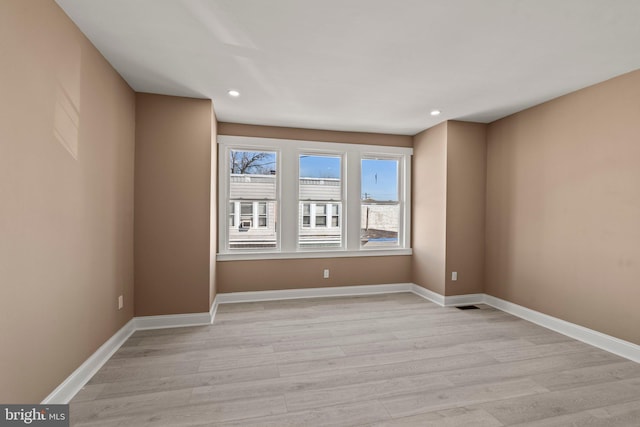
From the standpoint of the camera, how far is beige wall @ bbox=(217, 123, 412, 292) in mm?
4133

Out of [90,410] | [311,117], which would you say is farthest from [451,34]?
[90,410]

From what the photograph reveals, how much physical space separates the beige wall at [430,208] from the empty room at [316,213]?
44 mm

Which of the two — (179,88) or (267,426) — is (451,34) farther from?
→ (267,426)

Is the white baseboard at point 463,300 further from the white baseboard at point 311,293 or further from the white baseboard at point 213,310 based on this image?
the white baseboard at point 213,310

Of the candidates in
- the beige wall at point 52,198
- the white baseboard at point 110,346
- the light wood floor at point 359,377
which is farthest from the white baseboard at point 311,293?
the beige wall at point 52,198

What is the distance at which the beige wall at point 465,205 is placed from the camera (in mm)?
4070

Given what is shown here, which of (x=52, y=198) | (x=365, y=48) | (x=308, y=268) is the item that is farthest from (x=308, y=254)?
(x=52, y=198)

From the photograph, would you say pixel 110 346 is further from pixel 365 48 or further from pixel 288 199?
pixel 365 48

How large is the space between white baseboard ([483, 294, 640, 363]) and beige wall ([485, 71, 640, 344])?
0.06 m

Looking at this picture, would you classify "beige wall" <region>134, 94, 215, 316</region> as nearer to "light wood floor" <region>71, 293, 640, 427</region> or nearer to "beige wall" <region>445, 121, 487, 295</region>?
"light wood floor" <region>71, 293, 640, 427</region>

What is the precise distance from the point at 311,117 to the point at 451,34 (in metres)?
2.13

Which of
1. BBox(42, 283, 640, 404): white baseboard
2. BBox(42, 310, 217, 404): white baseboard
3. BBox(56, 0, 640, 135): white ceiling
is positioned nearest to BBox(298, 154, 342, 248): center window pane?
BBox(42, 283, 640, 404): white baseboard

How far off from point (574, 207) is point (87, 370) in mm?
4747

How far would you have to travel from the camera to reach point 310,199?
4.49m
